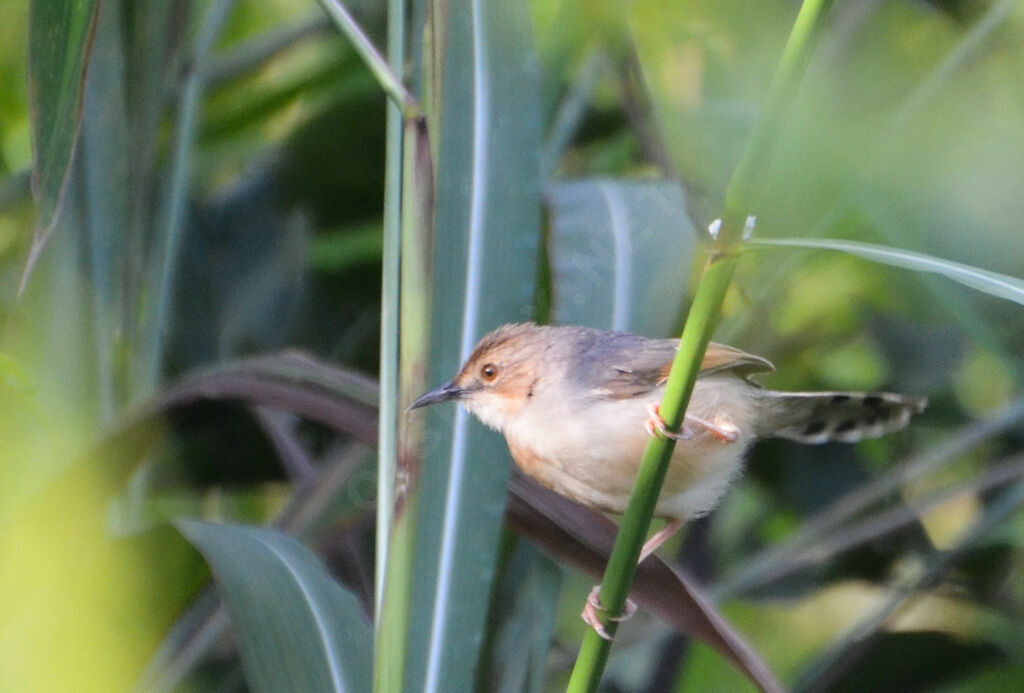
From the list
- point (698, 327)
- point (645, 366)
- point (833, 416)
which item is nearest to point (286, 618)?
point (645, 366)

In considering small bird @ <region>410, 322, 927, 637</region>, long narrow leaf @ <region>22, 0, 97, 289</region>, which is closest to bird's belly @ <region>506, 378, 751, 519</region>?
small bird @ <region>410, 322, 927, 637</region>

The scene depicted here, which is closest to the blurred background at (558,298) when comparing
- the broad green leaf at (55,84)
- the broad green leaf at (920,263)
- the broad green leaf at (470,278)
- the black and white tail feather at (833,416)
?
the broad green leaf at (55,84)

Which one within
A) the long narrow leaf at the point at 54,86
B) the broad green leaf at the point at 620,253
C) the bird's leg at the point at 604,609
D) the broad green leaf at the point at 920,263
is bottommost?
the bird's leg at the point at 604,609

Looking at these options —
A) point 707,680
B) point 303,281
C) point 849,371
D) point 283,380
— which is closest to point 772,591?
point 707,680

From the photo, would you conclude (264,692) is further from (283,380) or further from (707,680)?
(707,680)

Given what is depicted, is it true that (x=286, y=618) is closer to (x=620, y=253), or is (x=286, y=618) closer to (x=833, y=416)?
(x=620, y=253)

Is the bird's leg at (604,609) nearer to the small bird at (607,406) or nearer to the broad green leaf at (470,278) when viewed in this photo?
the small bird at (607,406)

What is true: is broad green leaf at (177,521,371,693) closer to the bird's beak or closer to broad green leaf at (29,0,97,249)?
the bird's beak
